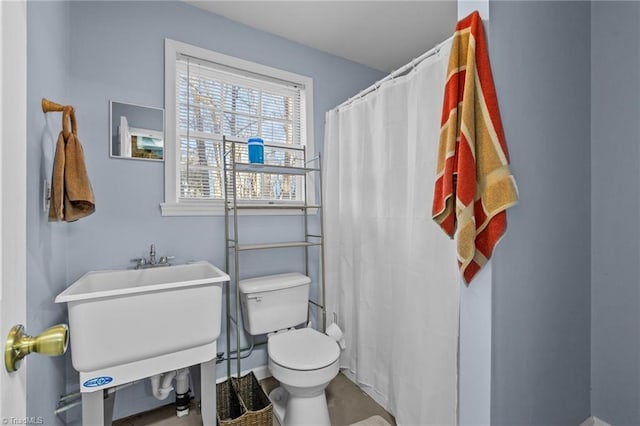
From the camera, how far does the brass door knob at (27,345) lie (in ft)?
1.41

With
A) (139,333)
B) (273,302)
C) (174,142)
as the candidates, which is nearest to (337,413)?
(273,302)

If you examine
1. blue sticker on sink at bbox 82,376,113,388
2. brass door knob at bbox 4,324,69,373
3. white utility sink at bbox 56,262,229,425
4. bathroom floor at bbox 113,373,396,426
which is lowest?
bathroom floor at bbox 113,373,396,426

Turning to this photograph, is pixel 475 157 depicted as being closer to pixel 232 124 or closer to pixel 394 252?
pixel 394 252

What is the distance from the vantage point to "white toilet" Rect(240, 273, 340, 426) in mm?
1524

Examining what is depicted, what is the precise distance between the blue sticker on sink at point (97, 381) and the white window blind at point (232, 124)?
104 cm

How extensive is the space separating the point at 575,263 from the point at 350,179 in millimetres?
1303

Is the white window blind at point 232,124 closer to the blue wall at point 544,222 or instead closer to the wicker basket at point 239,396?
the wicker basket at point 239,396

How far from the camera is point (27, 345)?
455 mm

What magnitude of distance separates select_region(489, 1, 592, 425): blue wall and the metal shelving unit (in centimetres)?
122

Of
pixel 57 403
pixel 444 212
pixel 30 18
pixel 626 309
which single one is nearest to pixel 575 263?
pixel 626 309

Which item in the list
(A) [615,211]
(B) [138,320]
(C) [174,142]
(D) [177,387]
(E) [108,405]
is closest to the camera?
(B) [138,320]

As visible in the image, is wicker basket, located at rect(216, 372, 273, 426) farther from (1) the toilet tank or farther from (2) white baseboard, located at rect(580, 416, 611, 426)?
(2) white baseboard, located at rect(580, 416, 611, 426)

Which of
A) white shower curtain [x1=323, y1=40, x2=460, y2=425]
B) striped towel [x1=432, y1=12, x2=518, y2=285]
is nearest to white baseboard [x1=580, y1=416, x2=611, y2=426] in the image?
white shower curtain [x1=323, y1=40, x2=460, y2=425]

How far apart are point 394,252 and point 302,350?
749 millimetres
